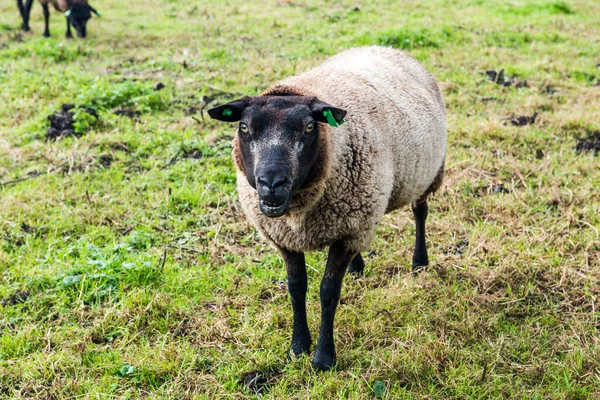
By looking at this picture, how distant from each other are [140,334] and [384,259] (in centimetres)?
194

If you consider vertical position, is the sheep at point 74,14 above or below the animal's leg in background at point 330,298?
above

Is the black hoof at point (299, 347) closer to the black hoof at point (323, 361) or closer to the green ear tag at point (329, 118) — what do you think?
the black hoof at point (323, 361)

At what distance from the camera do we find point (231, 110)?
3.04 meters

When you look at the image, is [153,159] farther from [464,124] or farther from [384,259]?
[464,124]

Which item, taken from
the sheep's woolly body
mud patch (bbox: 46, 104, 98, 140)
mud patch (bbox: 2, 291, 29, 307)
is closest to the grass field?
mud patch (bbox: 2, 291, 29, 307)

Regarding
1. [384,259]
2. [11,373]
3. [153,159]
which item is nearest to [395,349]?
[384,259]

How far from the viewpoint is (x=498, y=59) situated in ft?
29.2

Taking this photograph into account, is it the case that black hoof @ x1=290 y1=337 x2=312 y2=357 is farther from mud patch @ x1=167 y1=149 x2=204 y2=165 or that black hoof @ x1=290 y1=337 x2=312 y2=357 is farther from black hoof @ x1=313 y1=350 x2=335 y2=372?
mud patch @ x1=167 y1=149 x2=204 y2=165

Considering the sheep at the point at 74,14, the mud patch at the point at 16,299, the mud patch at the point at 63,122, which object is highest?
the sheep at the point at 74,14

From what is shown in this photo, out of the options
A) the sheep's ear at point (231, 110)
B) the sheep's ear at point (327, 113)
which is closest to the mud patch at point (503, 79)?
the sheep's ear at point (327, 113)

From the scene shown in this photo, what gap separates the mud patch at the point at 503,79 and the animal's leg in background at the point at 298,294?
5628mm

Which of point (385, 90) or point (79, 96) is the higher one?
point (385, 90)

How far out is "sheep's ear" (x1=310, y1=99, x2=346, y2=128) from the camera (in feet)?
9.45

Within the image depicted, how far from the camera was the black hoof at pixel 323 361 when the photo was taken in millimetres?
3324
